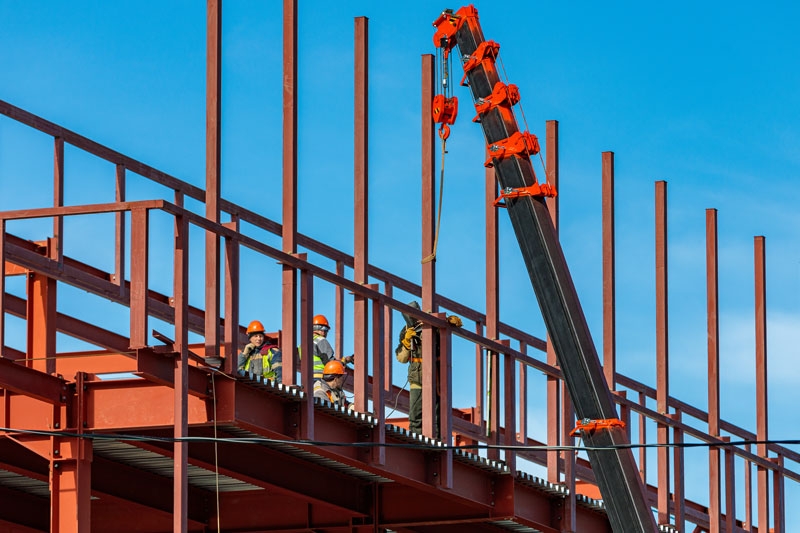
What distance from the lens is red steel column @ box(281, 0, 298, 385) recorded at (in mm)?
22875

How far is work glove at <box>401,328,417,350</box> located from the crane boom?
6.52 ft

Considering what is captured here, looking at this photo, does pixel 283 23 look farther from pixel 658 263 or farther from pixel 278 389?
pixel 658 263

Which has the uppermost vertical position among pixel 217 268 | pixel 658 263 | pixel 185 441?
pixel 658 263

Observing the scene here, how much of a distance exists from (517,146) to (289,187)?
437 centimetres

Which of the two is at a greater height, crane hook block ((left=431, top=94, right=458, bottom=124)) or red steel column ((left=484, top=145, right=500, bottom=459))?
crane hook block ((left=431, top=94, right=458, bottom=124))

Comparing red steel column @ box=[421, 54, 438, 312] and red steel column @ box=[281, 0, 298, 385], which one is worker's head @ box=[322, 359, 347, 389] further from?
red steel column @ box=[281, 0, 298, 385]

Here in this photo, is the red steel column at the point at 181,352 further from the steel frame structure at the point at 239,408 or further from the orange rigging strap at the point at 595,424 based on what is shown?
the orange rigging strap at the point at 595,424

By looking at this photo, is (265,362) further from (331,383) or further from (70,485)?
(70,485)

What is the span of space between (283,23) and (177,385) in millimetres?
6131

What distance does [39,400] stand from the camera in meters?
21.5

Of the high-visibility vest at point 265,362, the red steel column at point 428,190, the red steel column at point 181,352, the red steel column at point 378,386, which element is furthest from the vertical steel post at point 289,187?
the red steel column at point 428,190

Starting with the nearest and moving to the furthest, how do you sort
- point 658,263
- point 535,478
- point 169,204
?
1. point 169,204
2. point 535,478
3. point 658,263

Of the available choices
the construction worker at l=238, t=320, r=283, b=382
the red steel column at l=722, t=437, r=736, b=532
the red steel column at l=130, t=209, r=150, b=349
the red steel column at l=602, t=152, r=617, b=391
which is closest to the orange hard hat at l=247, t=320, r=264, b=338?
the construction worker at l=238, t=320, r=283, b=382

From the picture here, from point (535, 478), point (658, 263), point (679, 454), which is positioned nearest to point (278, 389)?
point (535, 478)
